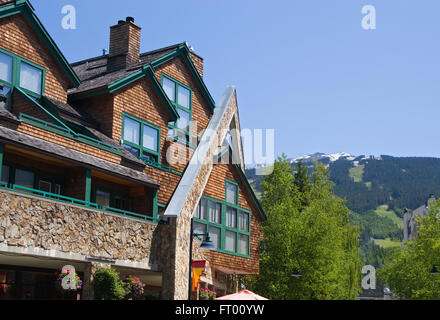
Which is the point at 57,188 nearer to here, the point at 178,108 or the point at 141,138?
the point at 141,138

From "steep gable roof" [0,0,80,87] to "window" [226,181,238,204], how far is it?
9055mm

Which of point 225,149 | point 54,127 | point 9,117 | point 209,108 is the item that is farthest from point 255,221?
point 9,117

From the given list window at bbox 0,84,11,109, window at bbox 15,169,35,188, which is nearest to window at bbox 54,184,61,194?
window at bbox 15,169,35,188

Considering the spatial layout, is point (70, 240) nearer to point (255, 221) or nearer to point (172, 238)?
point (172, 238)

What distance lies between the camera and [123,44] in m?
31.0

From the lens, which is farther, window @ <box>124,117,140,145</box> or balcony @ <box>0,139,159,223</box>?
window @ <box>124,117,140,145</box>

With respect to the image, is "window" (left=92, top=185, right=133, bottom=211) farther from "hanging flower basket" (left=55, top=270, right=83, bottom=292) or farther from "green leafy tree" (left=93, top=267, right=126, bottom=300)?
"hanging flower basket" (left=55, top=270, right=83, bottom=292)

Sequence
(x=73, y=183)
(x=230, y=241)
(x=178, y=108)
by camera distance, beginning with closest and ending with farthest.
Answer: (x=73, y=183) < (x=230, y=241) < (x=178, y=108)

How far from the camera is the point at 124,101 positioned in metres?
27.3

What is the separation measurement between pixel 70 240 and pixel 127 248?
2904 mm

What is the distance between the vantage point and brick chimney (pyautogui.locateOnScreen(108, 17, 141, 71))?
30656 millimetres

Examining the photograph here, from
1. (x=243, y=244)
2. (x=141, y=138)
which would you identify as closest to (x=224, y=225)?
(x=243, y=244)

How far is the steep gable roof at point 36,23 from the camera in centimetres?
2311

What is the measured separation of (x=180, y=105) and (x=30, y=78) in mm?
9448
